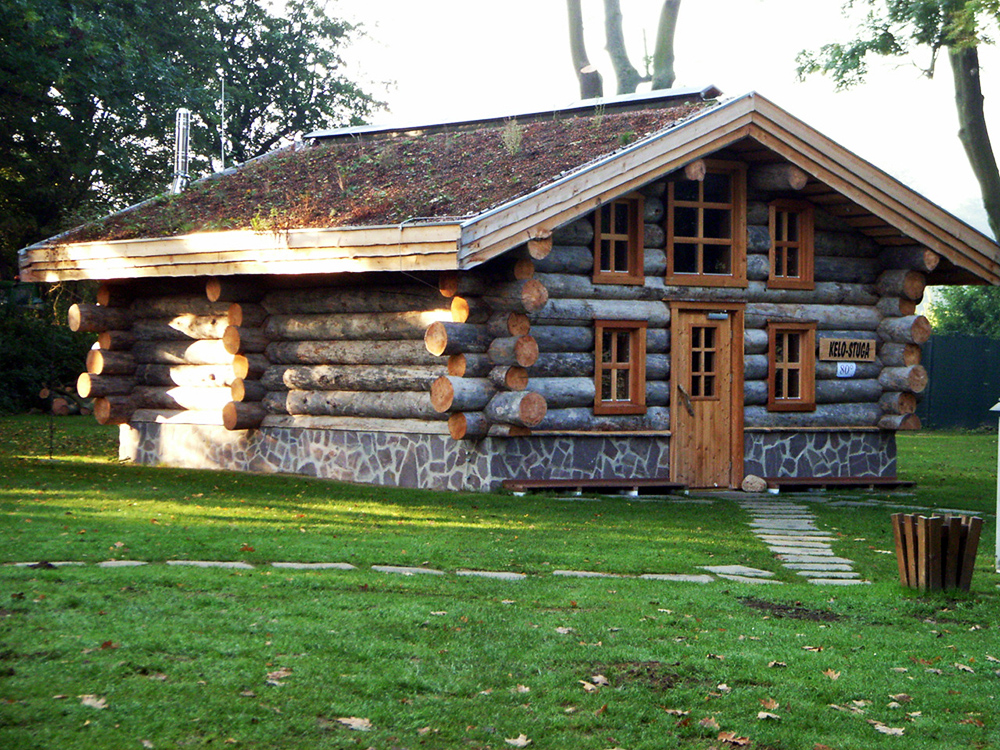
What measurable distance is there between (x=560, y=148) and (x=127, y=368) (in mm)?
7982

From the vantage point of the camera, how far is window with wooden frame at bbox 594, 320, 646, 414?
53.5ft

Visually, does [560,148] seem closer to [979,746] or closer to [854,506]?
[854,506]

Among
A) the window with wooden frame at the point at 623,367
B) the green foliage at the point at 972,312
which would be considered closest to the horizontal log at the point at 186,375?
the window with wooden frame at the point at 623,367

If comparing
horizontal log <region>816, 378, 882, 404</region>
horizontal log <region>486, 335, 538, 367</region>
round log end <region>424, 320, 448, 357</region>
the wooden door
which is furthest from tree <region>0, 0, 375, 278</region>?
horizontal log <region>816, 378, 882, 404</region>

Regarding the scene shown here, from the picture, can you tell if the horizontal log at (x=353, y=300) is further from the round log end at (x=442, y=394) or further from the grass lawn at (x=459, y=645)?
the grass lawn at (x=459, y=645)

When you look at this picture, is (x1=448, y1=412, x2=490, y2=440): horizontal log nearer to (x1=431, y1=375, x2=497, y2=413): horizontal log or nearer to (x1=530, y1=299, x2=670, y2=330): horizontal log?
(x1=431, y1=375, x2=497, y2=413): horizontal log

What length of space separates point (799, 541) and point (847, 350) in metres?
6.66

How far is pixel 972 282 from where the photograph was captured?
63.8 feet

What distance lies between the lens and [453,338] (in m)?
14.7

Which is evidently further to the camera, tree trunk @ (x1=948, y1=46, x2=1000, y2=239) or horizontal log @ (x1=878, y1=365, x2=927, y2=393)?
tree trunk @ (x1=948, y1=46, x2=1000, y2=239)

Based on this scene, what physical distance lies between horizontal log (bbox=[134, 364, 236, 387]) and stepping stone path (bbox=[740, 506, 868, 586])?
786cm

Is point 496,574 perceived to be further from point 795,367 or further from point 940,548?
point 795,367

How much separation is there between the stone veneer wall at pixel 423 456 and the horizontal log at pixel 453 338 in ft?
4.10

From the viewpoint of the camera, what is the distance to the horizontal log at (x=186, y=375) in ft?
60.0
